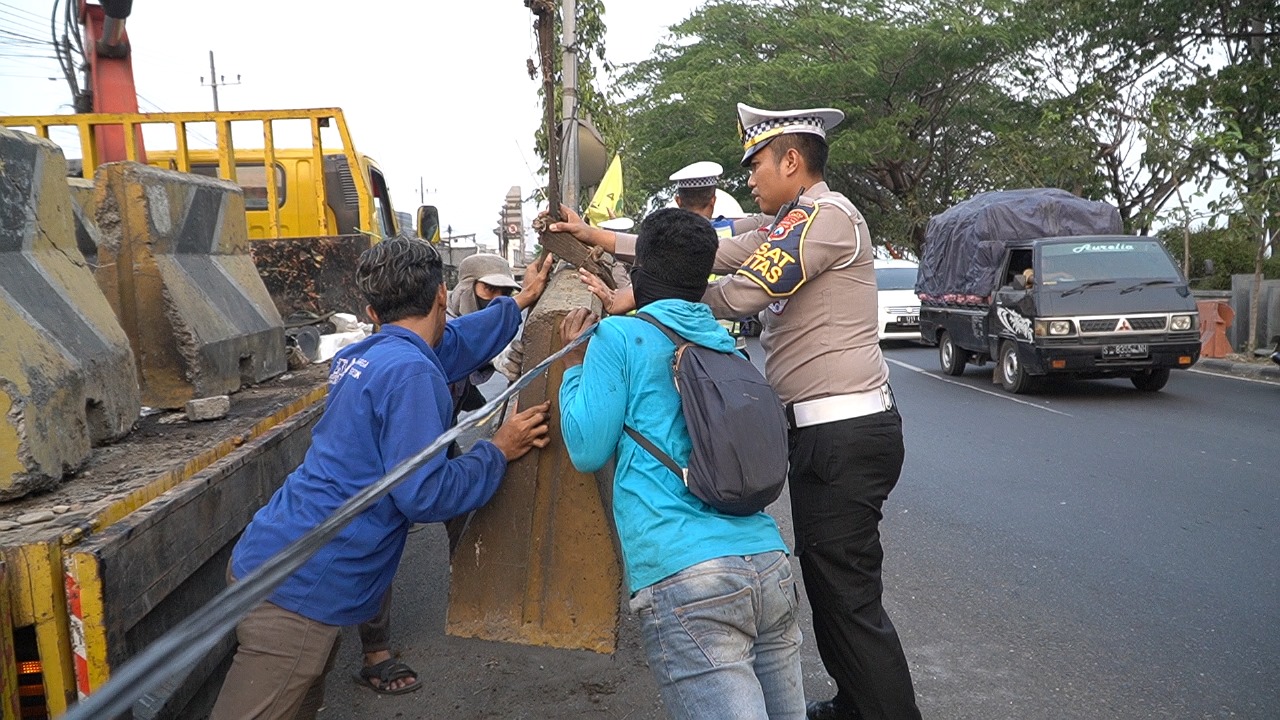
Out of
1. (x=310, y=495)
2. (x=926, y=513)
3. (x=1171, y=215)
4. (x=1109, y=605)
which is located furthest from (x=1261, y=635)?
(x=1171, y=215)

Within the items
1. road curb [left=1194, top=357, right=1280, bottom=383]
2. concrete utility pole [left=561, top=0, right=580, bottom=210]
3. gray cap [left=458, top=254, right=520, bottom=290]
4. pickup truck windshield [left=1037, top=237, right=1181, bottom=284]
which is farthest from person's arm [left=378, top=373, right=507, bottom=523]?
road curb [left=1194, top=357, right=1280, bottom=383]

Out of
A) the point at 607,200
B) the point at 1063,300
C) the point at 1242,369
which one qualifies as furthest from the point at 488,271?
the point at 1242,369

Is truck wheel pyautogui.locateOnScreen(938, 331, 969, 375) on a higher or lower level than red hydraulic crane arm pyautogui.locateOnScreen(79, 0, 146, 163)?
lower

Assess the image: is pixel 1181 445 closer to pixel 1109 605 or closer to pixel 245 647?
pixel 1109 605

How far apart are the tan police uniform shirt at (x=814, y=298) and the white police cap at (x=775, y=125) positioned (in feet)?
0.60

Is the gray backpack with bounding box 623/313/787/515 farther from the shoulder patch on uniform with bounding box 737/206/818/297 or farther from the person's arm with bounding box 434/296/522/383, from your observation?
the person's arm with bounding box 434/296/522/383

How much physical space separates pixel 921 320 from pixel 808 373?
44.0 feet

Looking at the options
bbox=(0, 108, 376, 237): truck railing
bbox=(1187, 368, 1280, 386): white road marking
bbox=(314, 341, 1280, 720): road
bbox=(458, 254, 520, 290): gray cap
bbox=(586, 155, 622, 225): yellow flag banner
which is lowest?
bbox=(1187, 368, 1280, 386): white road marking

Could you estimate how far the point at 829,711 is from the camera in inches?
137

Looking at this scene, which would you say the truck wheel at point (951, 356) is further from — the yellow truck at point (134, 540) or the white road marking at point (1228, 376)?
the yellow truck at point (134, 540)

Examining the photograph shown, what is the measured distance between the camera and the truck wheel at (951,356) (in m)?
14.3

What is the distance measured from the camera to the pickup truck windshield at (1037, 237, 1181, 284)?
1190 centimetres

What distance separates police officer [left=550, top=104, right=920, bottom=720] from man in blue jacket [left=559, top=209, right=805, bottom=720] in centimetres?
55

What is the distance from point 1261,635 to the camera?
446 cm
